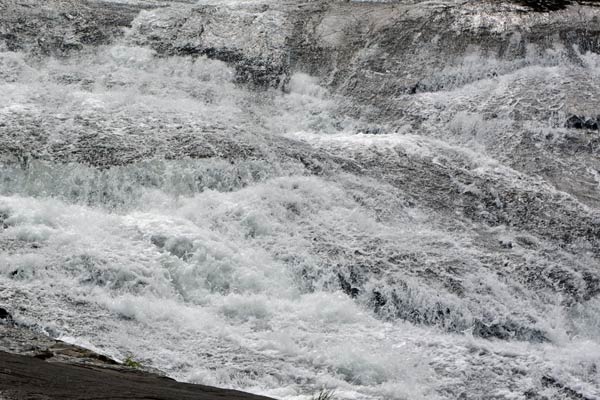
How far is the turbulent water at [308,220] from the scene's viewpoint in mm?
8922

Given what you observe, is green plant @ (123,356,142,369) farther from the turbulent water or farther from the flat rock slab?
the flat rock slab

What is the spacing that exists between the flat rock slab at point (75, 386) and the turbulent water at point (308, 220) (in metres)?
3.04

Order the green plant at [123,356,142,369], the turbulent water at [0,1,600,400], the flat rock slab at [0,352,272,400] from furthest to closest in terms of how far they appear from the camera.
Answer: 1. the turbulent water at [0,1,600,400]
2. the green plant at [123,356,142,369]
3. the flat rock slab at [0,352,272,400]

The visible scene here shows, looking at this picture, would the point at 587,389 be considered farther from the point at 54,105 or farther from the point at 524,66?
the point at 54,105

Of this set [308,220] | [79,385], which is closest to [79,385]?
[79,385]

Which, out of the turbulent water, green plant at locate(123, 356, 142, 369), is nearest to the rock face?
green plant at locate(123, 356, 142, 369)

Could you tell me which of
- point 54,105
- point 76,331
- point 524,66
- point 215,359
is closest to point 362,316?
point 215,359

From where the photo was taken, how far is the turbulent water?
351 inches

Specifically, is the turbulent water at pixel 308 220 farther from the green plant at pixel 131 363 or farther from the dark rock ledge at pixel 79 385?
the dark rock ledge at pixel 79 385

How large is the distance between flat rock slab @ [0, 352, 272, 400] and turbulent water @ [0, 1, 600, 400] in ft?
9.96

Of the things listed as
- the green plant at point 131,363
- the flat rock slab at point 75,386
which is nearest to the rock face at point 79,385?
the flat rock slab at point 75,386

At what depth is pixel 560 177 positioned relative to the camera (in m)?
13.4

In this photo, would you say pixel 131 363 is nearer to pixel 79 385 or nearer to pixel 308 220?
pixel 79 385

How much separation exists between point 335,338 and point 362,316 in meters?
0.80
